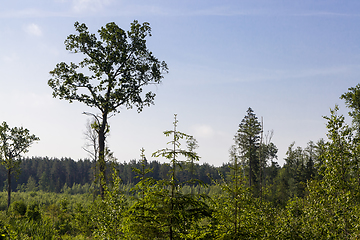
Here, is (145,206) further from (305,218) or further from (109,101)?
(109,101)

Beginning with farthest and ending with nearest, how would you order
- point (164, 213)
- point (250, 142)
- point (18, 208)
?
point (250, 142)
point (18, 208)
point (164, 213)

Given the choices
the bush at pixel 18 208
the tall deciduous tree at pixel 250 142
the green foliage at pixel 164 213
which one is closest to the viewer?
the green foliage at pixel 164 213

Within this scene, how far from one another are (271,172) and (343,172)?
170ft

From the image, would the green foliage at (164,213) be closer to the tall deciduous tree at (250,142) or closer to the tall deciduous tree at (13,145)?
the tall deciduous tree at (13,145)

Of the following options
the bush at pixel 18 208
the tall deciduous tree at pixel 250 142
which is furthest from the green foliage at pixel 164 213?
the tall deciduous tree at pixel 250 142

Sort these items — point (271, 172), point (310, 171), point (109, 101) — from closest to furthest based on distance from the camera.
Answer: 1. point (109, 101)
2. point (310, 171)
3. point (271, 172)

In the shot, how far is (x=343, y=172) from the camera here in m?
7.66

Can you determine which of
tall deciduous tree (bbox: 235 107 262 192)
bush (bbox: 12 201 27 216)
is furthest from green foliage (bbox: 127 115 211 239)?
tall deciduous tree (bbox: 235 107 262 192)

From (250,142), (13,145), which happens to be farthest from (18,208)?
(250,142)

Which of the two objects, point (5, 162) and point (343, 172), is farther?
point (5, 162)

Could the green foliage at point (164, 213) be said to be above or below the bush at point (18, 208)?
above

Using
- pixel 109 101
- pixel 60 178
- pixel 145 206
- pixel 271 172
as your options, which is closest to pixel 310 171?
pixel 271 172

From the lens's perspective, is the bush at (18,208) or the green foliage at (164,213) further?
the bush at (18,208)

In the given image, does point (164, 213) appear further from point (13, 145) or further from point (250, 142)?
point (250, 142)
